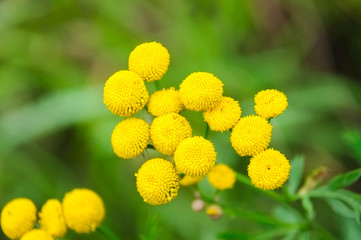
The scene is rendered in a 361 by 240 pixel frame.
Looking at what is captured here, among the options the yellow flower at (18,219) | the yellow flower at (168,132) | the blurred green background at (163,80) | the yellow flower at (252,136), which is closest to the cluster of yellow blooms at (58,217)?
the yellow flower at (18,219)

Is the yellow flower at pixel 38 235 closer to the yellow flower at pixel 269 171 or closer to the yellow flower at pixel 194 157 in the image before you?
the yellow flower at pixel 194 157

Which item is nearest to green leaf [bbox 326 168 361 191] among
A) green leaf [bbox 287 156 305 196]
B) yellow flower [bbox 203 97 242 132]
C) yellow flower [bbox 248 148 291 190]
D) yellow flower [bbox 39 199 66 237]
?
green leaf [bbox 287 156 305 196]

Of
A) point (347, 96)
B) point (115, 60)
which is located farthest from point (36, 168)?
point (347, 96)

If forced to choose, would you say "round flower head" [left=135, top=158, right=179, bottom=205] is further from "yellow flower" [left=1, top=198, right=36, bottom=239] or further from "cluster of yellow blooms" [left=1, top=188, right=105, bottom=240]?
"yellow flower" [left=1, top=198, right=36, bottom=239]

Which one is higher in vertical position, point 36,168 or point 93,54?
point 93,54

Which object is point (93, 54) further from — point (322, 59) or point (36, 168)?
point (322, 59)
